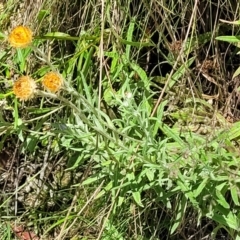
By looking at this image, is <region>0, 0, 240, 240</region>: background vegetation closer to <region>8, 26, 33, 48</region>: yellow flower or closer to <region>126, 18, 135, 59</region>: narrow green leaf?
<region>126, 18, 135, 59</region>: narrow green leaf

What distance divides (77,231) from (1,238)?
251 millimetres

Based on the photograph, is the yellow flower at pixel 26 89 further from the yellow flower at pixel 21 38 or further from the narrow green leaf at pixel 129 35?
the narrow green leaf at pixel 129 35

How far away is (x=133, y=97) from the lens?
138cm

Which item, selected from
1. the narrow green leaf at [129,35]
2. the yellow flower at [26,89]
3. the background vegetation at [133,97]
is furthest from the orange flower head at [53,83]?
the narrow green leaf at [129,35]

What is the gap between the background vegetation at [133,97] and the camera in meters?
1.37

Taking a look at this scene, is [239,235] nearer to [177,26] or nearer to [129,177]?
[129,177]

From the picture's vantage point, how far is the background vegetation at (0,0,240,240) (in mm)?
1372

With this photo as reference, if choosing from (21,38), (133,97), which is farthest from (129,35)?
(21,38)

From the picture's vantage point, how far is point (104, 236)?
160 centimetres

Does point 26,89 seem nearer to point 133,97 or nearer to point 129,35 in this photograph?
point 133,97

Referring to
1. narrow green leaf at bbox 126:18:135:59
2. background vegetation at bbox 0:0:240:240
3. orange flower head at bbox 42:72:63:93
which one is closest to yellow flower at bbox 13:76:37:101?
orange flower head at bbox 42:72:63:93

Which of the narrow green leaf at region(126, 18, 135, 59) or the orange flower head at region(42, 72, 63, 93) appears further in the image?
the narrow green leaf at region(126, 18, 135, 59)

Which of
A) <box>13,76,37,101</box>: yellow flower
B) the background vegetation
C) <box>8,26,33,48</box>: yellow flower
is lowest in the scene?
the background vegetation

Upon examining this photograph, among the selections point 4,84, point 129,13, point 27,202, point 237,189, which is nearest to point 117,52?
point 129,13
